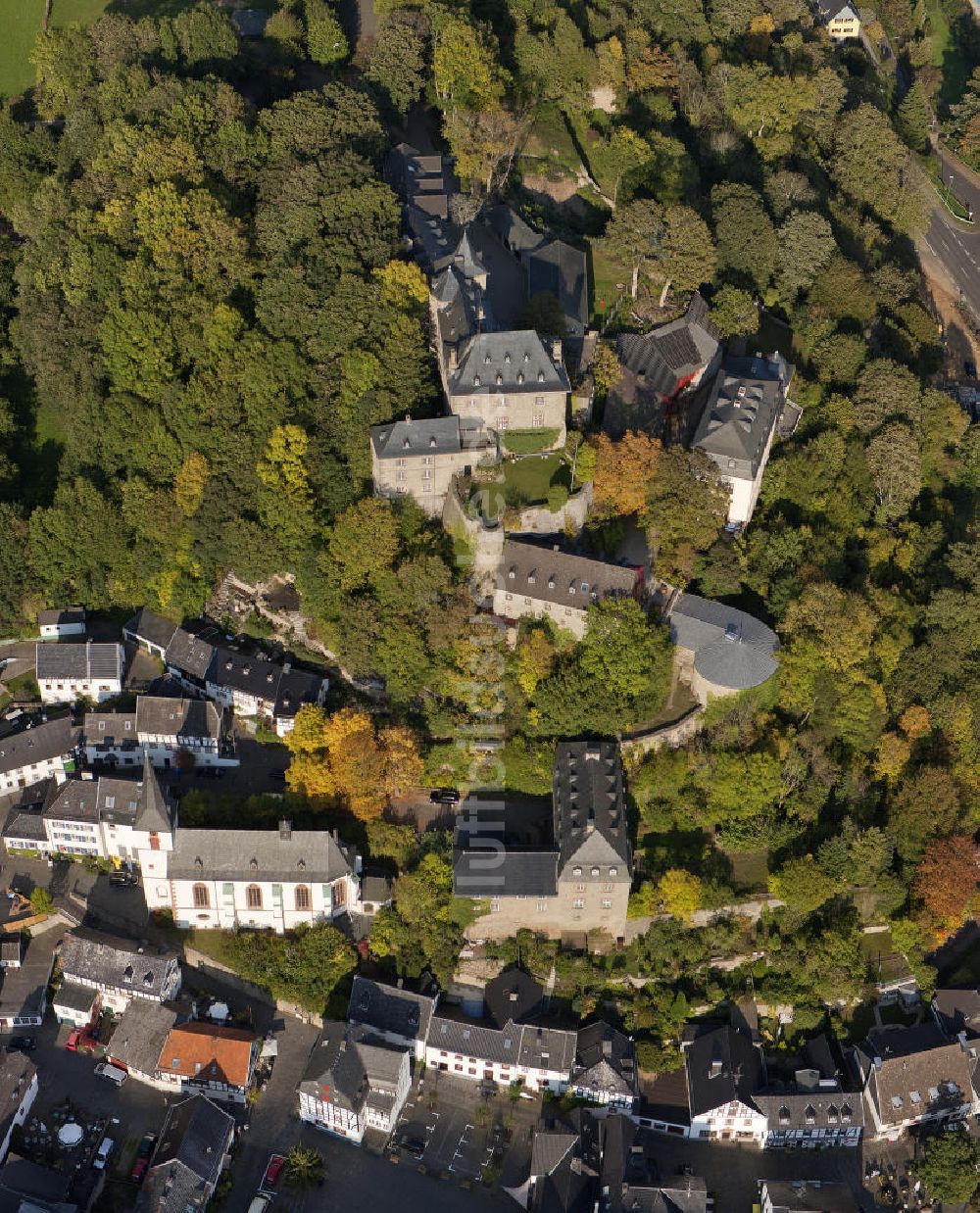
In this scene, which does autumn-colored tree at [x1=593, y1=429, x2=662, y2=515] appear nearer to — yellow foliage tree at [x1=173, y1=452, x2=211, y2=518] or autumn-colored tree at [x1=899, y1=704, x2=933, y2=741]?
autumn-colored tree at [x1=899, y1=704, x2=933, y2=741]

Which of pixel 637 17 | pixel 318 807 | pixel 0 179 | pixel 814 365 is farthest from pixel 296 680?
pixel 637 17

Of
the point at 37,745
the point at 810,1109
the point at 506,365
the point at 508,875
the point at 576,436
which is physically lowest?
the point at 37,745

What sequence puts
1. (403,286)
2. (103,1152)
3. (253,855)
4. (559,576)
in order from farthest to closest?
(403,286) → (559,576) → (253,855) → (103,1152)

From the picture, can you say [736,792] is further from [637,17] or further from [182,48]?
[182,48]

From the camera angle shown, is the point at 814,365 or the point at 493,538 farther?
the point at 814,365

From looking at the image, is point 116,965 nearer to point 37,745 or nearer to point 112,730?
point 112,730

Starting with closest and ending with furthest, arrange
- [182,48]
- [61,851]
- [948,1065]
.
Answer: [948,1065] → [61,851] → [182,48]

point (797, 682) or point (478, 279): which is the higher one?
point (478, 279)

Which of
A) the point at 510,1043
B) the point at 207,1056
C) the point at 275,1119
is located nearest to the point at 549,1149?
the point at 510,1043
